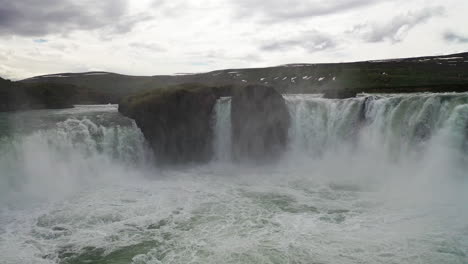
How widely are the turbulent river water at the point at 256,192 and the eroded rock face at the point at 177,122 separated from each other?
0.90 meters

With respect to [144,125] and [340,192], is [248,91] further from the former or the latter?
[340,192]

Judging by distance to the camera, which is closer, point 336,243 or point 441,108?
point 336,243

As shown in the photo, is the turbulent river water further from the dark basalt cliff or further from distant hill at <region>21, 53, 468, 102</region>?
distant hill at <region>21, 53, 468, 102</region>

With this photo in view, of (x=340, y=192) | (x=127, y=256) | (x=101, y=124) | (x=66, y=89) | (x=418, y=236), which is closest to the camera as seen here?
(x=127, y=256)

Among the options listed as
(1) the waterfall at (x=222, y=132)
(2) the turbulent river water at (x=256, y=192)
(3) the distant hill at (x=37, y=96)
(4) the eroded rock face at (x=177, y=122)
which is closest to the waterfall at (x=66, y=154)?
(2) the turbulent river water at (x=256, y=192)

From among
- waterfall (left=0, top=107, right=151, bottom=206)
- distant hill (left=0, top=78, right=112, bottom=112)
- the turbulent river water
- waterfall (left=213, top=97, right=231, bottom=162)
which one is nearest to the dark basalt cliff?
waterfall (left=213, top=97, right=231, bottom=162)

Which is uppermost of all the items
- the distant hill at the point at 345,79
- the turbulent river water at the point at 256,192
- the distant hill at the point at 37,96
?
the distant hill at the point at 345,79

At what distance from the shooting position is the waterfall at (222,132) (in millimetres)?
27250

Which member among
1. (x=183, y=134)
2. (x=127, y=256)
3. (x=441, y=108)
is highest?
(x=441, y=108)

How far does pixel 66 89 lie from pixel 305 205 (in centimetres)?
3651

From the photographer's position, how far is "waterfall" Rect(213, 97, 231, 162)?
27.2 m

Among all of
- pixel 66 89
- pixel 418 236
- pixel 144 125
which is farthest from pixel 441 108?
pixel 66 89

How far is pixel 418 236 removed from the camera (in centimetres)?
1227

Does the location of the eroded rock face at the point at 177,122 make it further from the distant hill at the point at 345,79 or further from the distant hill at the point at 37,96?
the distant hill at the point at 345,79
